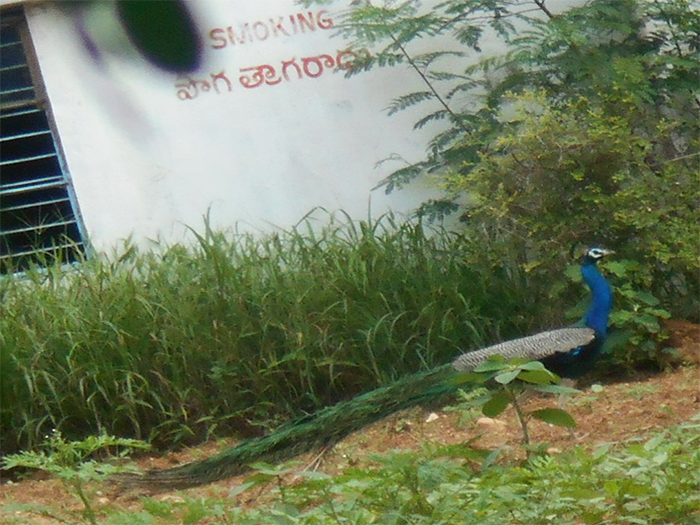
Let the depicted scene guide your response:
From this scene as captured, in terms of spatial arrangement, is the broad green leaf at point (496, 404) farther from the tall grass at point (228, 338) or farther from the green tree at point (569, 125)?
the green tree at point (569, 125)

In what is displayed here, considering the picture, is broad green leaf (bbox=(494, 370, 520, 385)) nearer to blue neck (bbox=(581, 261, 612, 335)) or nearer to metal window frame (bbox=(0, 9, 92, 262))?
blue neck (bbox=(581, 261, 612, 335))

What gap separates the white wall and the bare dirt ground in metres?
1.87

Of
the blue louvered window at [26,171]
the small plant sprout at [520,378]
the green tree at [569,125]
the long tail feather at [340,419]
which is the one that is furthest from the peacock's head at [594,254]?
the blue louvered window at [26,171]

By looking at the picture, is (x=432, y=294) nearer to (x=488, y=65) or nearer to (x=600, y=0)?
(x=488, y=65)

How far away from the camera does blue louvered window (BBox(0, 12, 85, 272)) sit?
23.8 ft

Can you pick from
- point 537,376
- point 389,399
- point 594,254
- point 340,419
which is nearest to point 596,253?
point 594,254

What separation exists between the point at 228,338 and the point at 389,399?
1047mm

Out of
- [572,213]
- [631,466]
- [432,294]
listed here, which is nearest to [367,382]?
[432,294]

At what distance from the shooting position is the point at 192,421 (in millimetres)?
6016

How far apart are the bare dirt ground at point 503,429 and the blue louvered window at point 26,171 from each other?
2131mm

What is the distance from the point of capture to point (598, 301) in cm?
554

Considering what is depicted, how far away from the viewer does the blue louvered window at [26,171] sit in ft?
23.8

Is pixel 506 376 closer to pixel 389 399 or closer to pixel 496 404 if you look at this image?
pixel 496 404

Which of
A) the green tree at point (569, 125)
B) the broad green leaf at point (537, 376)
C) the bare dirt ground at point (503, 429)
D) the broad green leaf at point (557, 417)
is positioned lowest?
the bare dirt ground at point (503, 429)
